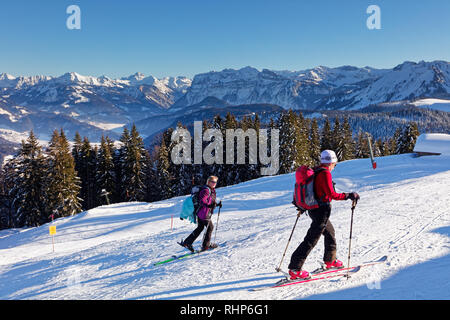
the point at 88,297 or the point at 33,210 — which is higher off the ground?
the point at 88,297

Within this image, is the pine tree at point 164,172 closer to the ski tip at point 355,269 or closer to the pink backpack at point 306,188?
the ski tip at point 355,269

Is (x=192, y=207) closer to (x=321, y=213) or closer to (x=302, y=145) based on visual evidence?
(x=321, y=213)

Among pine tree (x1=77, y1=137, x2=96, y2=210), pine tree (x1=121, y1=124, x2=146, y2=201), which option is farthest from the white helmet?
pine tree (x1=77, y1=137, x2=96, y2=210)

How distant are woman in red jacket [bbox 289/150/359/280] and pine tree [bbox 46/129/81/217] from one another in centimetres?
3429

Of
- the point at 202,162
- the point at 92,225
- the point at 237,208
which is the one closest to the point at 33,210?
the point at 92,225

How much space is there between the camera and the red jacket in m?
5.18

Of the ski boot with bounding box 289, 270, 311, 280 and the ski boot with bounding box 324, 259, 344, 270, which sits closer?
the ski boot with bounding box 289, 270, 311, 280

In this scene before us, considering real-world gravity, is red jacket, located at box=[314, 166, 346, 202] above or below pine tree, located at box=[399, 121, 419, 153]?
below

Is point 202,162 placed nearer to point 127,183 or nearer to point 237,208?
point 127,183

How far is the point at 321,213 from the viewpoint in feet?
17.7

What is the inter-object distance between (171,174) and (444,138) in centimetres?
3599

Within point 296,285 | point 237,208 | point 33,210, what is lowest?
point 33,210

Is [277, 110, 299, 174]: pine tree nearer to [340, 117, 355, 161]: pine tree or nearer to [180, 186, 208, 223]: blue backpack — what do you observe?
[340, 117, 355, 161]: pine tree

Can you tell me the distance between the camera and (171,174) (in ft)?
149
